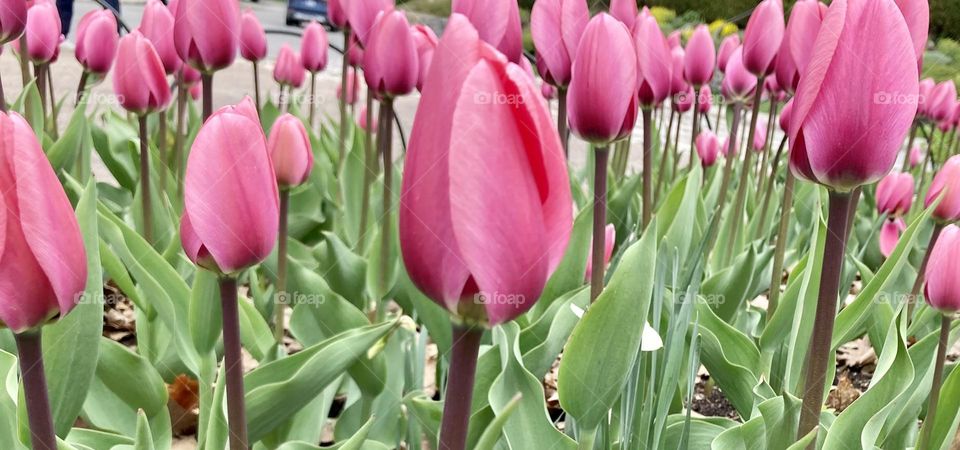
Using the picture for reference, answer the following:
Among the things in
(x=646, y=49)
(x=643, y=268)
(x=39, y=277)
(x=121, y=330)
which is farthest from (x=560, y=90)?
(x=121, y=330)

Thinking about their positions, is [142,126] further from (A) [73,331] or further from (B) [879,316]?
(B) [879,316]

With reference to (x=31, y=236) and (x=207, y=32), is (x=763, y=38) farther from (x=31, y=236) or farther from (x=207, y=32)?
(x=31, y=236)

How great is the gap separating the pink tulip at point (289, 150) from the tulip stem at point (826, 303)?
69 cm

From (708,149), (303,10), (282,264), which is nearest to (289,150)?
(282,264)

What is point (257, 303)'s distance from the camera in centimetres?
163

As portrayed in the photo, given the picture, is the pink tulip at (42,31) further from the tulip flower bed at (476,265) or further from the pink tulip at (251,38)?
the pink tulip at (251,38)

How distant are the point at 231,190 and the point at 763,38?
4.09 ft

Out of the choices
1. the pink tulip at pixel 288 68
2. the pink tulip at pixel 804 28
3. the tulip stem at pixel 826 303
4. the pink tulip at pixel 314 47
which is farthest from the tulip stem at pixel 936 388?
the pink tulip at pixel 288 68

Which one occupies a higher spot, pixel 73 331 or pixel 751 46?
pixel 751 46

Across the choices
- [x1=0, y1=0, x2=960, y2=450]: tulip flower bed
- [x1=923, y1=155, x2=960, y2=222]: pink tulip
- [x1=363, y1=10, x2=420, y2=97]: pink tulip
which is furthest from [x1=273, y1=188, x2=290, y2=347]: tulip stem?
[x1=923, y1=155, x2=960, y2=222]: pink tulip

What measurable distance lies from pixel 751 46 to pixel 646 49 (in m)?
0.31

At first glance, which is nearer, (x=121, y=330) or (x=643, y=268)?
(x=643, y=268)

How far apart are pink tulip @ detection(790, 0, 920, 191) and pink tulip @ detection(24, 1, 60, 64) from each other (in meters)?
1.54

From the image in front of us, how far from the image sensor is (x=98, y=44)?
180 cm
